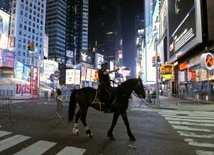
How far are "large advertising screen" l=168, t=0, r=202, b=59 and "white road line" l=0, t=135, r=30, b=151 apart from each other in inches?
1128

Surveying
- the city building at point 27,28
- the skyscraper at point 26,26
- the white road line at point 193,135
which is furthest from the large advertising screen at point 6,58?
the skyscraper at point 26,26

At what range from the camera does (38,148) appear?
24.0ft

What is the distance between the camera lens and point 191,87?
139 feet

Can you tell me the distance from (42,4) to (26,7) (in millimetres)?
16247

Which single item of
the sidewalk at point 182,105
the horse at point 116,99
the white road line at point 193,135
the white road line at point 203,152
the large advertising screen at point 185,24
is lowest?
the white road line at point 203,152

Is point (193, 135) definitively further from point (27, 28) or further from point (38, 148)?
point (27, 28)

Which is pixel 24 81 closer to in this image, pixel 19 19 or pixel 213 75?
pixel 213 75

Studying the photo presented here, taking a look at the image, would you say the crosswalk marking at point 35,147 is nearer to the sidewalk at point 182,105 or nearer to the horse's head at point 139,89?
the horse's head at point 139,89

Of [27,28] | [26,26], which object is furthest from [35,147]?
[27,28]

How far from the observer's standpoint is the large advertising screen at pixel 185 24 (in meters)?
33.7


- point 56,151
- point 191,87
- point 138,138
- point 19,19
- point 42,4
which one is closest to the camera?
point 56,151

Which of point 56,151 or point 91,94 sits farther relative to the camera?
point 91,94

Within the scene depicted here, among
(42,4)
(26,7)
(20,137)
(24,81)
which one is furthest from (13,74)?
(42,4)

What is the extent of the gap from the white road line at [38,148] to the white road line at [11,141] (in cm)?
69
